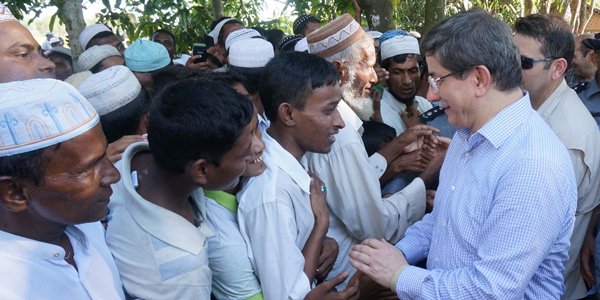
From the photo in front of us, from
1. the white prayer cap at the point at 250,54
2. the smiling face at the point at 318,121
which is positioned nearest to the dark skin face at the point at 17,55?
the white prayer cap at the point at 250,54

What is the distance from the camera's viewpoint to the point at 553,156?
162 centimetres

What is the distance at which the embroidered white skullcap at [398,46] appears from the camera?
4148 mm

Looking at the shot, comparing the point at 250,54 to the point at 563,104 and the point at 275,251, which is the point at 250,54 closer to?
the point at 275,251

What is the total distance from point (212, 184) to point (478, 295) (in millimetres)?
1008

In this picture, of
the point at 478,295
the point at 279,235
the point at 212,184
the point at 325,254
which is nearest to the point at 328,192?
the point at 325,254

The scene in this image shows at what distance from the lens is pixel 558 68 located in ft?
8.43

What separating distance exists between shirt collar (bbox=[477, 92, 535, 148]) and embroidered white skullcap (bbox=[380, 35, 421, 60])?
250cm

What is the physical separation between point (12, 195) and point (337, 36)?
94.4 inches

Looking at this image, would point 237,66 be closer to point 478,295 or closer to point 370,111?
point 370,111

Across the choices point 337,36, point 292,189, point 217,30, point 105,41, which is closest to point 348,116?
point 337,36

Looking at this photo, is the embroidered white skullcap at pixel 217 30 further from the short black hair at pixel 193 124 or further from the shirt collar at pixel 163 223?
the shirt collar at pixel 163 223

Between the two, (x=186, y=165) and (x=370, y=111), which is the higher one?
(x=186, y=165)

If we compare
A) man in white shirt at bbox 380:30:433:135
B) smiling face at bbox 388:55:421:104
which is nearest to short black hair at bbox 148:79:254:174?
man in white shirt at bbox 380:30:433:135

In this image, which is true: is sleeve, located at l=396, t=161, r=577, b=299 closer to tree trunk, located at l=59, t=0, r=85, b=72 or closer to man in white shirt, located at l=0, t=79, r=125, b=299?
man in white shirt, located at l=0, t=79, r=125, b=299
